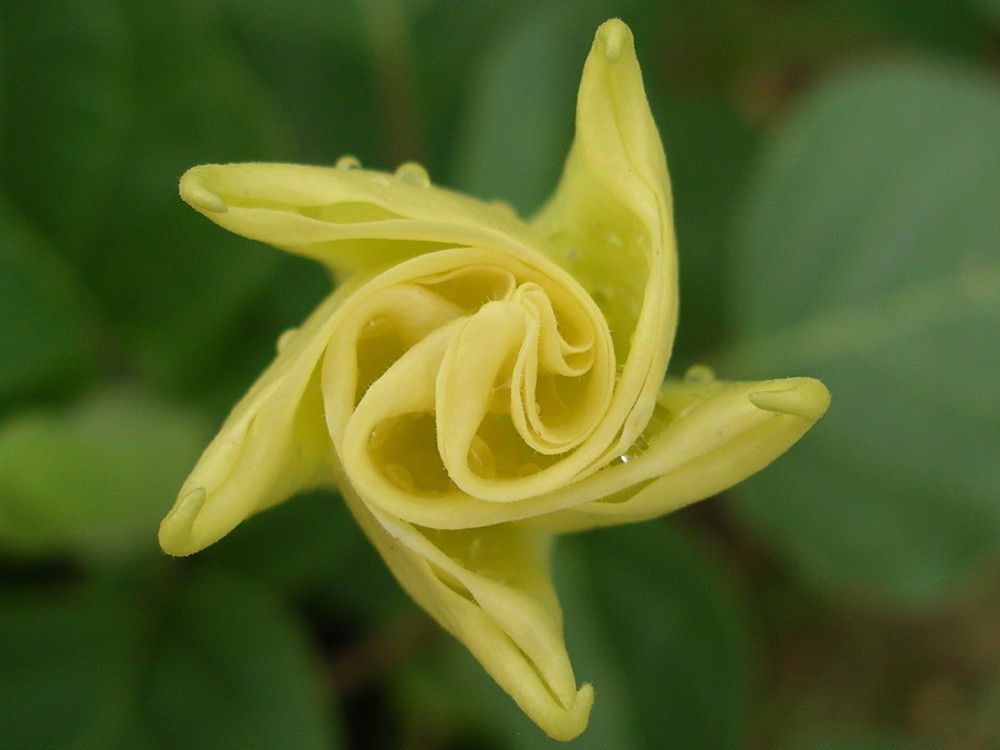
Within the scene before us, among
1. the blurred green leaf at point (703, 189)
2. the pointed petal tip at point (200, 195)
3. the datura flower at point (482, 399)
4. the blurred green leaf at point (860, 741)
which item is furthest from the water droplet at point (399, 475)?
the blurred green leaf at point (860, 741)

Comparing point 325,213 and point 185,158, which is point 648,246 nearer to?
point 325,213

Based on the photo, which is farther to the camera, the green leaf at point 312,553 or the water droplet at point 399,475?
the green leaf at point 312,553

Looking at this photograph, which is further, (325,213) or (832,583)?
(832,583)

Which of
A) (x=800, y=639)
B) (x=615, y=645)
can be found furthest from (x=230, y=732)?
(x=800, y=639)

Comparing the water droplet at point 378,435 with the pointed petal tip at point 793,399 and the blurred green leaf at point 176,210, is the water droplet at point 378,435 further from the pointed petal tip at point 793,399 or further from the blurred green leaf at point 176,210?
the blurred green leaf at point 176,210

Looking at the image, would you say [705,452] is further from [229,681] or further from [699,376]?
[229,681]

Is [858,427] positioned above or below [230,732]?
above

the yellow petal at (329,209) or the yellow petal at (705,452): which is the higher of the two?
the yellow petal at (329,209)
